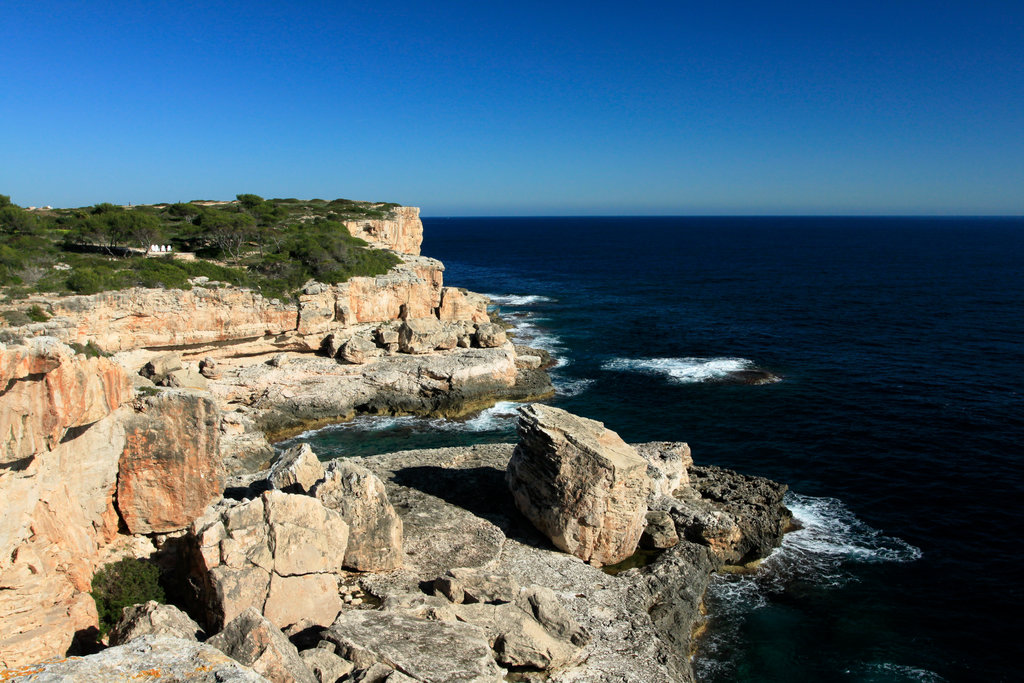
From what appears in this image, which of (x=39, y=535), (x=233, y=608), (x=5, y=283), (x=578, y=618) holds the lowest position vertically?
(x=578, y=618)

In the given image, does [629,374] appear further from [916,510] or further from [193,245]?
[193,245]

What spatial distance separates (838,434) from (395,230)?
47832mm

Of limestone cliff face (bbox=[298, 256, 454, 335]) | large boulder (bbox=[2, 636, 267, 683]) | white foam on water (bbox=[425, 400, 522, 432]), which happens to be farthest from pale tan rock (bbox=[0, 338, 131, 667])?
limestone cliff face (bbox=[298, 256, 454, 335])

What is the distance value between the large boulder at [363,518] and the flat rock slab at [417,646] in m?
A: 2.79

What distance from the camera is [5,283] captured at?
32844 millimetres

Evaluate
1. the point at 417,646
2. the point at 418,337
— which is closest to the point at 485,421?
the point at 418,337

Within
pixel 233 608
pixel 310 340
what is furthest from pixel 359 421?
pixel 233 608

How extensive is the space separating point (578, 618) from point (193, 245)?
4453cm

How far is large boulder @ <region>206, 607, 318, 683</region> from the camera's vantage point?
1085 centimetres

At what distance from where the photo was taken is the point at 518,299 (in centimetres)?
7712

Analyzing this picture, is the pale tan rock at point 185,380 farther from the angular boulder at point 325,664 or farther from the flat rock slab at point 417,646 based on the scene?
the angular boulder at point 325,664

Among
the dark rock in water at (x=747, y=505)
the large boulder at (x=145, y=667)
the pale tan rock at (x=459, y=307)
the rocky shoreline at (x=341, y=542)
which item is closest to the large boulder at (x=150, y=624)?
the rocky shoreline at (x=341, y=542)

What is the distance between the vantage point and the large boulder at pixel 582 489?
19.5 meters

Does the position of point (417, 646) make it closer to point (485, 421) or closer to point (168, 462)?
point (168, 462)
